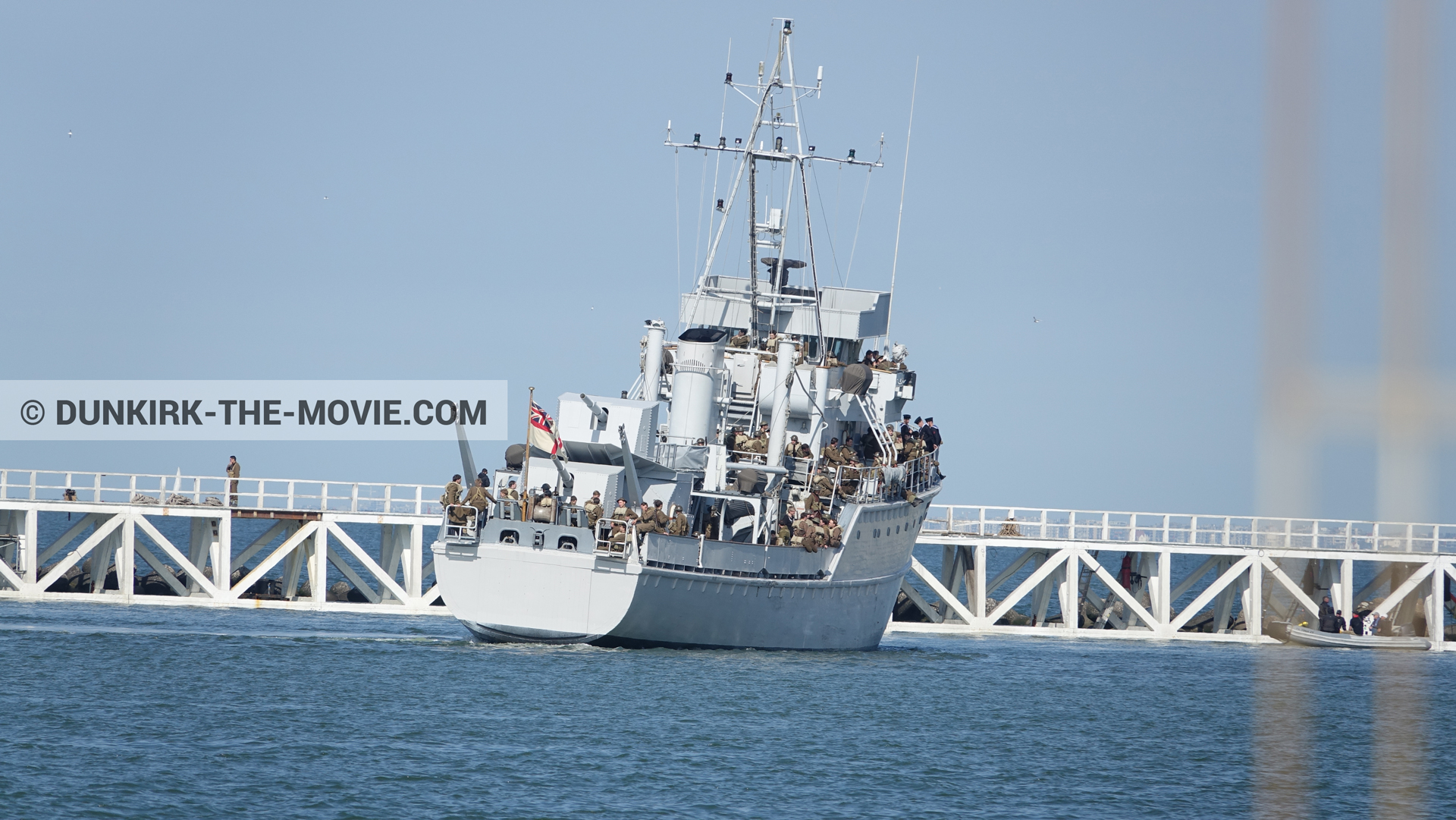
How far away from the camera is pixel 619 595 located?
31.4 metres

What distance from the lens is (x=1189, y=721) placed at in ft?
103

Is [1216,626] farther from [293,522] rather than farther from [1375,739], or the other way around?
[293,522]

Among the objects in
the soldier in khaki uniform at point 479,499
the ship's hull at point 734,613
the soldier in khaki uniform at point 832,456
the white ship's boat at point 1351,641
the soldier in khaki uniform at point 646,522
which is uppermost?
the soldier in khaki uniform at point 832,456

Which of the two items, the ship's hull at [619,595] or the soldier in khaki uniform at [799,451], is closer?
the ship's hull at [619,595]

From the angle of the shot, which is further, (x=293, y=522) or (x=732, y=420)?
(x=293, y=522)

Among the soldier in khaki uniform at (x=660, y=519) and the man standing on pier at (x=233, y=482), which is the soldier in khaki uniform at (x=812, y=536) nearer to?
the soldier in khaki uniform at (x=660, y=519)

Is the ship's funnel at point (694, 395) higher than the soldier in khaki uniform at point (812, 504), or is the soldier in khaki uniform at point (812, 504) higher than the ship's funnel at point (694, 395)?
the ship's funnel at point (694, 395)

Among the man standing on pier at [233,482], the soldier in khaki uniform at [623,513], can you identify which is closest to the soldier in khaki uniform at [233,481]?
the man standing on pier at [233,482]

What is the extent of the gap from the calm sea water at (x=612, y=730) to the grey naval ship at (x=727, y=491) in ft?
3.88

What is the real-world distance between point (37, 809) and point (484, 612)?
12406 mm

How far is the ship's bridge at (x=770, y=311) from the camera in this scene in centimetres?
4091

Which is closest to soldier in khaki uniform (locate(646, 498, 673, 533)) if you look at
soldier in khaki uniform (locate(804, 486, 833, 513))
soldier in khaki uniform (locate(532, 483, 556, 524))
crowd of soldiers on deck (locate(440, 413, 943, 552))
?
crowd of soldiers on deck (locate(440, 413, 943, 552))

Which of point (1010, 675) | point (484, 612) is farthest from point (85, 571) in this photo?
point (1010, 675)

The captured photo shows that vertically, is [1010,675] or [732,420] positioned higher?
[732,420]
